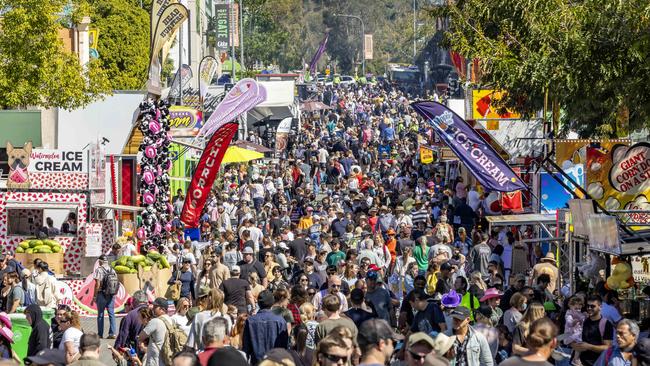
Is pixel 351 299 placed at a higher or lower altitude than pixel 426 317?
higher

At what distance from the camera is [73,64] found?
3862 cm

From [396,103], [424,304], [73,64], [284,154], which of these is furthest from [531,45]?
[396,103]

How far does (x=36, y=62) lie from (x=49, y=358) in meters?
27.8

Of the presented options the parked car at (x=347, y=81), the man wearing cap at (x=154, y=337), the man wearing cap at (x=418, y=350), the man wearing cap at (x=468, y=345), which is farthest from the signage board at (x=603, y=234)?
the parked car at (x=347, y=81)

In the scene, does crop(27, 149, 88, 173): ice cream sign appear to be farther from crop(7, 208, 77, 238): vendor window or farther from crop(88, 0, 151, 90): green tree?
crop(88, 0, 151, 90): green tree

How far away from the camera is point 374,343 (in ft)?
29.9

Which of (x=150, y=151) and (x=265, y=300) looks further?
(x=150, y=151)

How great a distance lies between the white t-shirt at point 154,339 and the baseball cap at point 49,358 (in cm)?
281

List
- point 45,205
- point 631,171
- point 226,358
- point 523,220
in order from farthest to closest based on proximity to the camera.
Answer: point 45,205 → point 523,220 → point 631,171 → point 226,358

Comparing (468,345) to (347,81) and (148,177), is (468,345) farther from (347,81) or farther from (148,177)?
(347,81)

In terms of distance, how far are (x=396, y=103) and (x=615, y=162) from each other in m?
68.3

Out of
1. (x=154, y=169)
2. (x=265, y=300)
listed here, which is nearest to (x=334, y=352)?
(x=265, y=300)

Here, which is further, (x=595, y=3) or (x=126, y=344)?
(x=595, y=3)

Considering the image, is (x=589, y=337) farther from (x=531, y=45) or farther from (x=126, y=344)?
(x=531, y=45)
